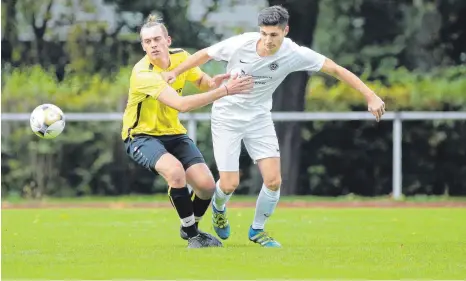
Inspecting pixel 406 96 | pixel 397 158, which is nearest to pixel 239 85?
pixel 397 158

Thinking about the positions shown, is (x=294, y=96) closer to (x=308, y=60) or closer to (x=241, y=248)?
(x=308, y=60)

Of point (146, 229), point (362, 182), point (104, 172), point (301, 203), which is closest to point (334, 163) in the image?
point (362, 182)

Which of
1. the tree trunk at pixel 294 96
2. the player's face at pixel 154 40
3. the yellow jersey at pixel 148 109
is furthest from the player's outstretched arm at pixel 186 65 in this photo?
the tree trunk at pixel 294 96

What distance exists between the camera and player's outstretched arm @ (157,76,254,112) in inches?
388

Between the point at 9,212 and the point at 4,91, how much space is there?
4.79 meters

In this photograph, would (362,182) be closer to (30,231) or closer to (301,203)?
(301,203)

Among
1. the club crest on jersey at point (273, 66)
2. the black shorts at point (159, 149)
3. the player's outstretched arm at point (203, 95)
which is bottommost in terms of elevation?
the black shorts at point (159, 149)

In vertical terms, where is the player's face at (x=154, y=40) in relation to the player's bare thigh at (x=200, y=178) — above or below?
above

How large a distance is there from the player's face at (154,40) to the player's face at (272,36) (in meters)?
0.84

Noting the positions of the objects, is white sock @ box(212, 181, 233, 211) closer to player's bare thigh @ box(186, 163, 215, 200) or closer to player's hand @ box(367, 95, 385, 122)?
player's bare thigh @ box(186, 163, 215, 200)

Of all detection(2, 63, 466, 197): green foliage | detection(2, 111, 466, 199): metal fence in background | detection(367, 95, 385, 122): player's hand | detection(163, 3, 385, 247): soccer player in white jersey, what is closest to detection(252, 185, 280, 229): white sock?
detection(163, 3, 385, 247): soccer player in white jersey

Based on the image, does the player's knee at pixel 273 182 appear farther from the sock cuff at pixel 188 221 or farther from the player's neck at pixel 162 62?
the player's neck at pixel 162 62

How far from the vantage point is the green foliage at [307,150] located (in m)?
20.6

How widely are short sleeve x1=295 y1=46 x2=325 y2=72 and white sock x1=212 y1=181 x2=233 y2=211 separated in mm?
1280
